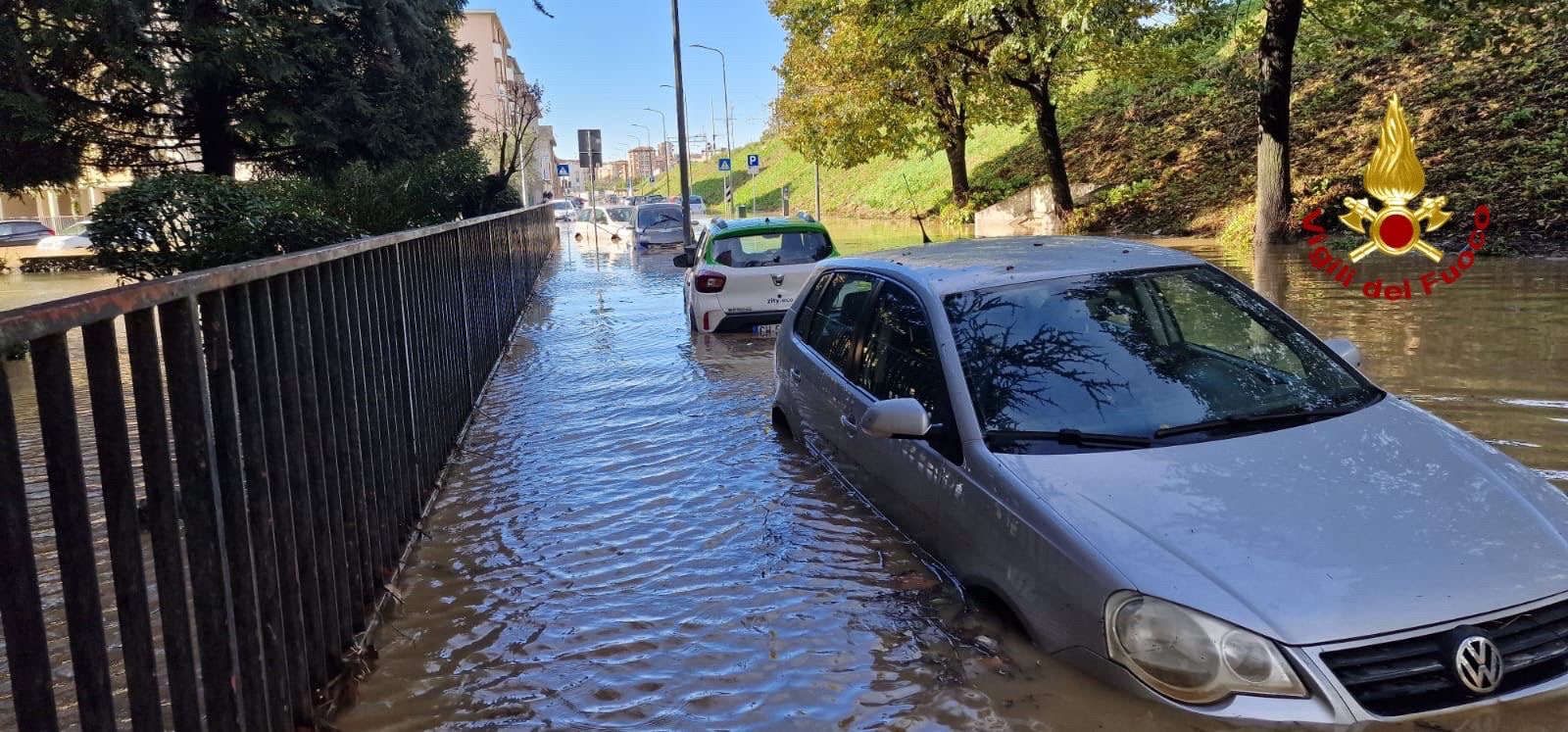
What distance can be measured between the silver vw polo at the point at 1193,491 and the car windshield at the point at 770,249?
22.8 ft

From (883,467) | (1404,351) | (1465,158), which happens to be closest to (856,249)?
(1465,158)

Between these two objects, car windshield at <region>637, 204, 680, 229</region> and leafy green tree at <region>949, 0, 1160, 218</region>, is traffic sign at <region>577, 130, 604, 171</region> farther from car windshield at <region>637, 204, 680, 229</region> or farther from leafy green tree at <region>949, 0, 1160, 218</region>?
leafy green tree at <region>949, 0, 1160, 218</region>

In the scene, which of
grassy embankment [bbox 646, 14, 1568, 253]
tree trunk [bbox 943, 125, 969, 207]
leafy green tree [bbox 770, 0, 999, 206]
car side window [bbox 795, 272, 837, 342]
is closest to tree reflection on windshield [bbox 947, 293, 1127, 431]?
car side window [bbox 795, 272, 837, 342]

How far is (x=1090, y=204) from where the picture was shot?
84.8ft

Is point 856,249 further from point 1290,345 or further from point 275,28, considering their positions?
point 1290,345

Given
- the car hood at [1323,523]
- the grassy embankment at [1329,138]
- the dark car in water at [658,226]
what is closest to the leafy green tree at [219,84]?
the car hood at [1323,523]

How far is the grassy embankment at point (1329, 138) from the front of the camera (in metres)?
16.0

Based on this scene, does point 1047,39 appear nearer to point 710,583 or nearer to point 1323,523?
point 710,583

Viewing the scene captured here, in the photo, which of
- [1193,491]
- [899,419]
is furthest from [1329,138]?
[1193,491]

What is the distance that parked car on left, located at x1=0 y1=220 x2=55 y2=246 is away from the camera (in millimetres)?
31625

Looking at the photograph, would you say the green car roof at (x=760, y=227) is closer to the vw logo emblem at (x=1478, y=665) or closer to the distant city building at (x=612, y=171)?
the vw logo emblem at (x=1478, y=665)

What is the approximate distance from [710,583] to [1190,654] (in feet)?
8.07

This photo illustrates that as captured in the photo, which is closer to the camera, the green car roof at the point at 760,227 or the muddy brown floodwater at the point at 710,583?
the muddy brown floodwater at the point at 710,583

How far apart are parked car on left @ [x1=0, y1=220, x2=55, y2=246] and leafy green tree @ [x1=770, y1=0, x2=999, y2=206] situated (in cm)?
2279
